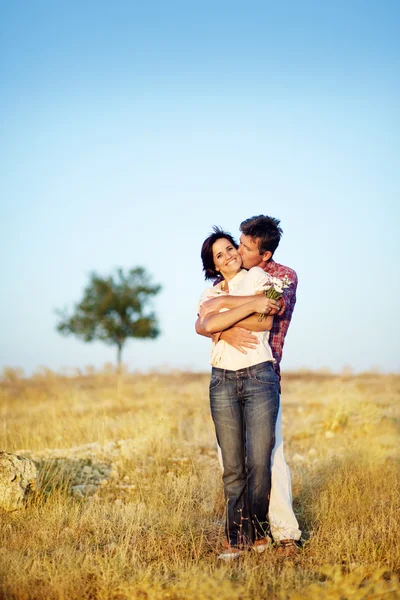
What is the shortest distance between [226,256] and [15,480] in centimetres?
325

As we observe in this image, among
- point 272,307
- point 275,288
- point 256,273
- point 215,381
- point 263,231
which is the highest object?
point 263,231

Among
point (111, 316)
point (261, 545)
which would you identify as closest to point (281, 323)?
point (261, 545)

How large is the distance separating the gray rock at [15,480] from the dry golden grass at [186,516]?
0.14m

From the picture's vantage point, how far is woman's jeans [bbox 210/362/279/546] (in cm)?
477

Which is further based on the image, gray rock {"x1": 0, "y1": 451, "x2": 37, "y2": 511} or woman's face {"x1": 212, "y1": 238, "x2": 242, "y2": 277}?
gray rock {"x1": 0, "y1": 451, "x2": 37, "y2": 511}

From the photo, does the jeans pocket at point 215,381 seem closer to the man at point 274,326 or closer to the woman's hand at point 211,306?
the man at point 274,326

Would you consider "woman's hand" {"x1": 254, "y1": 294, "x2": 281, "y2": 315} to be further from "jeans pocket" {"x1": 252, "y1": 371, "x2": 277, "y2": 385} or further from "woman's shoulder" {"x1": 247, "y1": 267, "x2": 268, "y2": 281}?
"jeans pocket" {"x1": 252, "y1": 371, "x2": 277, "y2": 385}

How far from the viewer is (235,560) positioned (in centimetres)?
466

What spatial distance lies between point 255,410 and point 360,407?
25.8 feet

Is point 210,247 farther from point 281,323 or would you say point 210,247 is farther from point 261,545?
point 261,545

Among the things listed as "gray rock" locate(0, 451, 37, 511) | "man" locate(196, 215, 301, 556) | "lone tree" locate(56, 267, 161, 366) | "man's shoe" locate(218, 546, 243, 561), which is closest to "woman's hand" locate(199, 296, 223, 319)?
"man" locate(196, 215, 301, 556)

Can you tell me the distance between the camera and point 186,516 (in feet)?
19.2

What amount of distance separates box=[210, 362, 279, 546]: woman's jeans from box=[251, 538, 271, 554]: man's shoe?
0.16ft

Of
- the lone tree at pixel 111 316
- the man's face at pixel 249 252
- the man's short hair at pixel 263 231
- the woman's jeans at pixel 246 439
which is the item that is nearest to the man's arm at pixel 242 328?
A: the woman's jeans at pixel 246 439
